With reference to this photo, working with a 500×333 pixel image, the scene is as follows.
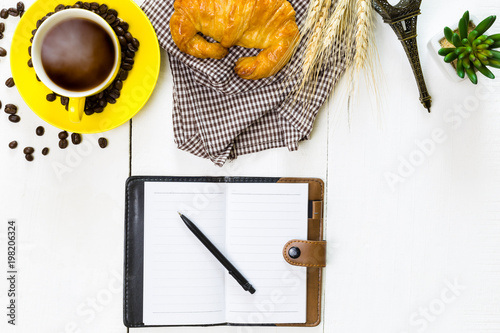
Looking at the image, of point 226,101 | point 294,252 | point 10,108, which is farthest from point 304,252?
point 10,108

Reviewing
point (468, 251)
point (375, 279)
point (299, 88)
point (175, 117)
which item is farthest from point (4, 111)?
point (468, 251)

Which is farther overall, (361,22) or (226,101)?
(226,101)

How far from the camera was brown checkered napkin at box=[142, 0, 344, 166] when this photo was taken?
819mm

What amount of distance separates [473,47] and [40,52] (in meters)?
0.81

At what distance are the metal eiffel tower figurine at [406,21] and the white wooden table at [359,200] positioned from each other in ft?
0.15

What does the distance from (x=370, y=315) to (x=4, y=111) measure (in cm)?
91

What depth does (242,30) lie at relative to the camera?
30.6 inches

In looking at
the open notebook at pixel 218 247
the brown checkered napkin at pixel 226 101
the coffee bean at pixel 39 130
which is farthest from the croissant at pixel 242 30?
the coffee bean at pixel 39 130

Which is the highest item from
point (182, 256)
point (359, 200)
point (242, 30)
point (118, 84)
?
point (242, 30)

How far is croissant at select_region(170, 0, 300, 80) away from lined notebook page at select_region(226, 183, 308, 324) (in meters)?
0.25

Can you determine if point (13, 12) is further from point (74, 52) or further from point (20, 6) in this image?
point (74, 52)

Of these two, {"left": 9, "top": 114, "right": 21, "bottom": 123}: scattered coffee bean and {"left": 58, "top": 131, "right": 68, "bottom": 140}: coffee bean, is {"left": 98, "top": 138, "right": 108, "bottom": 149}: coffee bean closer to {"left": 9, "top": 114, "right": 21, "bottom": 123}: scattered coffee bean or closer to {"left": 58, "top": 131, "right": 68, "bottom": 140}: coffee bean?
{"left": 58, "top": 131, "right": 68, "bottom": 140}: coffee bean

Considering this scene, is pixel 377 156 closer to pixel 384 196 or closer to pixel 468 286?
pixel 384 196

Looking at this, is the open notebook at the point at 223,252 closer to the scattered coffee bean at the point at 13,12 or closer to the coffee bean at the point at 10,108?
the coffee bean at the point at 10,108
